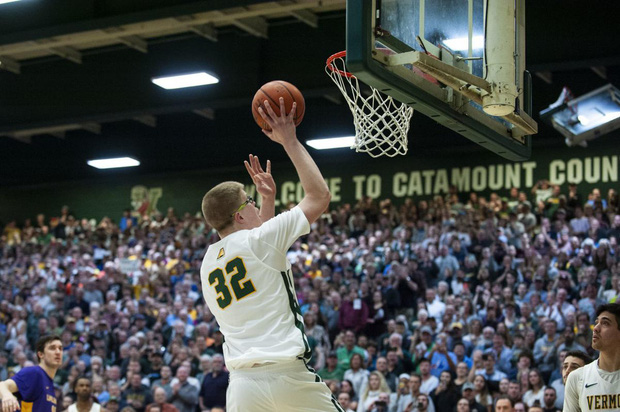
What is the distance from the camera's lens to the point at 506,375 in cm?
1286

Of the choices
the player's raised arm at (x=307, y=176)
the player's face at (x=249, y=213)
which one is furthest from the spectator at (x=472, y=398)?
the player's raised arm at (x=307, y=176)

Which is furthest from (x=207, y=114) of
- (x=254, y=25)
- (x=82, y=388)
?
(x=82, y=388)

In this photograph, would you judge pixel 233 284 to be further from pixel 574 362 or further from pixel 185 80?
pixel 185 80

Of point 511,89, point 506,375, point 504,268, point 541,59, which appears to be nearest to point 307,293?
point 504,268

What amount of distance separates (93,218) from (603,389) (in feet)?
73.3

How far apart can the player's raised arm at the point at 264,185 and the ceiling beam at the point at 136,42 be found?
39.1 ft

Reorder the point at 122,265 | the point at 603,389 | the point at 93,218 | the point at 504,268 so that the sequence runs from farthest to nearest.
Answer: the point at 93,218 → the point at 122,265 → the point at 504,268 → the point at 603,389

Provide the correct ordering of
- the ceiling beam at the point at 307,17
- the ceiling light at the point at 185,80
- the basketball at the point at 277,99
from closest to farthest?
the basketball at the point at 277,99 < the ceiling beam at the point at 307,17 < the ceiling light at the point at 185,80

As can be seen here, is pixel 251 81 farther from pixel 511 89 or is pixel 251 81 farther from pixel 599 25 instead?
pixel 511 89

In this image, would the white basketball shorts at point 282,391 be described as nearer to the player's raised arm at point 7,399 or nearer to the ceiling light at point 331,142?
the player's raised arm at point 7,399

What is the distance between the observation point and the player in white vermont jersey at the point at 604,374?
598 cm

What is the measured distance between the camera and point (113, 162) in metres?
23.7

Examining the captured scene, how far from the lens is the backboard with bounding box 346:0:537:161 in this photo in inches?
222

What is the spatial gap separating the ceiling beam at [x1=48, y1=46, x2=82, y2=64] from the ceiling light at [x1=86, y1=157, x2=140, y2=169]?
5.70 m
